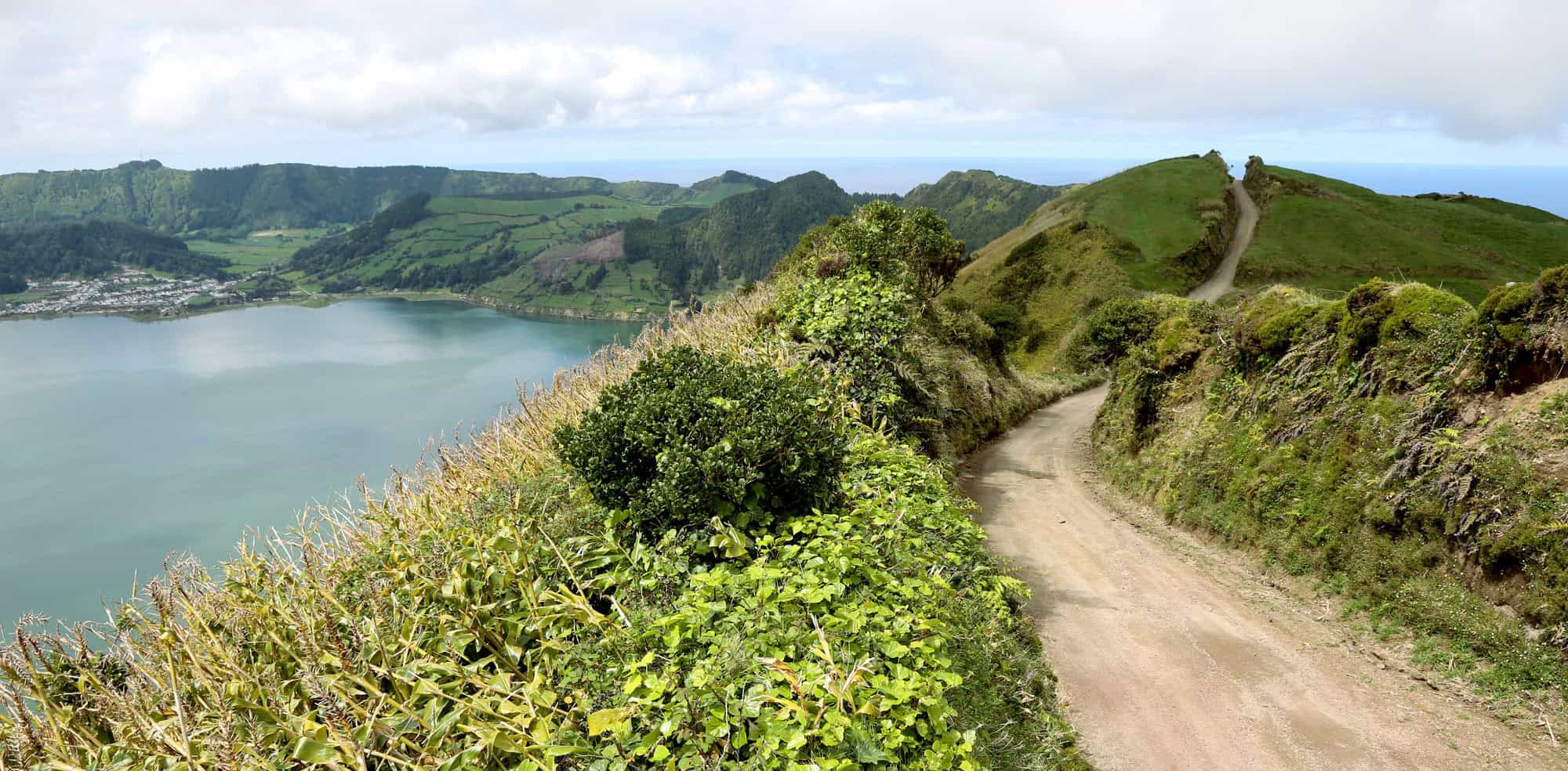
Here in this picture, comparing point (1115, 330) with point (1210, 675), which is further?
point (1115, 330)

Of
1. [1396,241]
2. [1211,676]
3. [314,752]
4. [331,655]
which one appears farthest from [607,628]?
[1396,241]

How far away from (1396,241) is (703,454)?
8907cm

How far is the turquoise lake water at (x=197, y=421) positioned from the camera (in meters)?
63.4

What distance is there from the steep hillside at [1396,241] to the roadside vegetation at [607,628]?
229 ft

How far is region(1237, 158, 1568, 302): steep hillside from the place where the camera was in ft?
211

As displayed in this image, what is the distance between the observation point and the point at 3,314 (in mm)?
182875

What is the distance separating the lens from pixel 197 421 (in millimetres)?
100312

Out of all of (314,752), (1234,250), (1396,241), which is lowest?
(314,752)

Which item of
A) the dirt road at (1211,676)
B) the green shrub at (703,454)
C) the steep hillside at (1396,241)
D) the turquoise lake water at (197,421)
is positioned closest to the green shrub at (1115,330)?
the steep hillside at (1396,241)

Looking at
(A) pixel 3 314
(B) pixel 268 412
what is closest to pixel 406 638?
(B) pixel 268 412

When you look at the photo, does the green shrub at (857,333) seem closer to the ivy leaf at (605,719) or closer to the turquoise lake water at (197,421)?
the ivy leaf at (605,719)

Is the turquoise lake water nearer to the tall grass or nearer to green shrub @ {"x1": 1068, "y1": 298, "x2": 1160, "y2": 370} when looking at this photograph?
the tall grass

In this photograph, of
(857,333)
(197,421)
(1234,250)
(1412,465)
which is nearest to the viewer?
(1412,465)

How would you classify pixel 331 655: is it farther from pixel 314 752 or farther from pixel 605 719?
pixel 605 719
